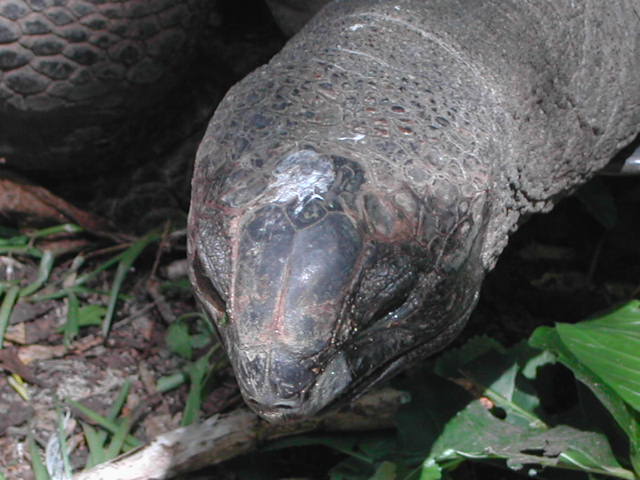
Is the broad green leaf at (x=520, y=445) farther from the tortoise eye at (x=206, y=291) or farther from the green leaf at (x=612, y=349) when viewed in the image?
the tortoise eye at (x=206, y=291)

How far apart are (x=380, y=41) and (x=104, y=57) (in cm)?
102

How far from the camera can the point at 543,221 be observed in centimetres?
273

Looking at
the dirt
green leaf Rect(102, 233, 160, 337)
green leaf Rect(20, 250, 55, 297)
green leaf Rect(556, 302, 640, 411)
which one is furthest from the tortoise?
green leaf Rect(20, 250, 55, 297)

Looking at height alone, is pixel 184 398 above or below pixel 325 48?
below

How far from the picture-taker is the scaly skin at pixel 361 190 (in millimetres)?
1212

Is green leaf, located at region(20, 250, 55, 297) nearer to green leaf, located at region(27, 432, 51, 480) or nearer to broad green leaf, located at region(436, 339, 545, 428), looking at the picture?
green leaf, located at region(27, 432, 51, 480)

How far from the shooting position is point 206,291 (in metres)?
1.34

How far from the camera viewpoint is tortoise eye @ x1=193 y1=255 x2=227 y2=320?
1312mm

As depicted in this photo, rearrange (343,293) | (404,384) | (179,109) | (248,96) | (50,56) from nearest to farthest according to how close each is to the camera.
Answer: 1. (343,293)
2. (248,96)
3. (404,384)
4. (50,56)
5. (179,109)

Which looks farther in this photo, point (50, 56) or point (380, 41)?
point (50, 56)

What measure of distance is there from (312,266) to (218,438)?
83cm

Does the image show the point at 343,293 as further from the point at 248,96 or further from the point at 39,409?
the point at 39,409

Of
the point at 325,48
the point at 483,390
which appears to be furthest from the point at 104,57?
the point at 483,390

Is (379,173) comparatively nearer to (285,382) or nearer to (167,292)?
(285,382)
